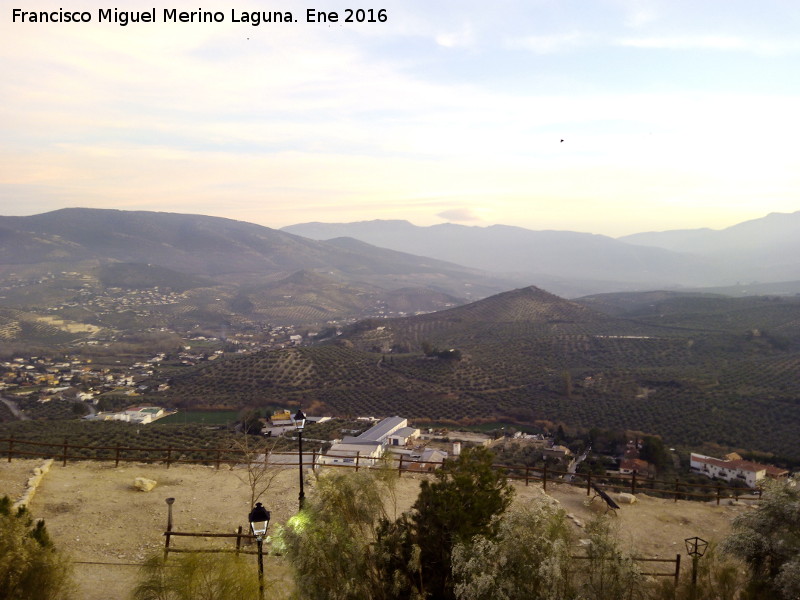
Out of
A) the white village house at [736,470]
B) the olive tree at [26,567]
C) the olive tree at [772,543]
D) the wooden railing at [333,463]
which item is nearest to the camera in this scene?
the olive tree at [26,567]

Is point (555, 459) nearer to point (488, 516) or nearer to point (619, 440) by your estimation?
point (619, 440)

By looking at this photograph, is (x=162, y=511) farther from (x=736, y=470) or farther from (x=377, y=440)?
(x=736, y=470)

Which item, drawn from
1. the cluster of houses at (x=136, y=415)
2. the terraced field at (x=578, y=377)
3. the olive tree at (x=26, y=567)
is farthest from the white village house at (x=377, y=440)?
the cluster of houses at (x=136, y=415)

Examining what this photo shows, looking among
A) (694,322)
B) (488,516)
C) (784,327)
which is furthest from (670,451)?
(694,322)

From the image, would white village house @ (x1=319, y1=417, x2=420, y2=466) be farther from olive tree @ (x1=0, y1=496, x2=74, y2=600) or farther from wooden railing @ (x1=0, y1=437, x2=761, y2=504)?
olive tree @ (x1=0, y1=496, x2=74, y2=600)

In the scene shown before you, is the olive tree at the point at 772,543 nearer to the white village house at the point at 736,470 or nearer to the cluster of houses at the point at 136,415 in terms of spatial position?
the white village house at the point at 736,470

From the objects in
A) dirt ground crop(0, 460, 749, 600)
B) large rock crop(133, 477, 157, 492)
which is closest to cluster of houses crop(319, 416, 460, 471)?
dirt ground crop(0, 460, 749, 600)

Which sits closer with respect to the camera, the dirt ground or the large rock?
the dirt ground

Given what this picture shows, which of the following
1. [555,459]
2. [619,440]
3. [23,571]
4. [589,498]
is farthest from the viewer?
[619,440]
